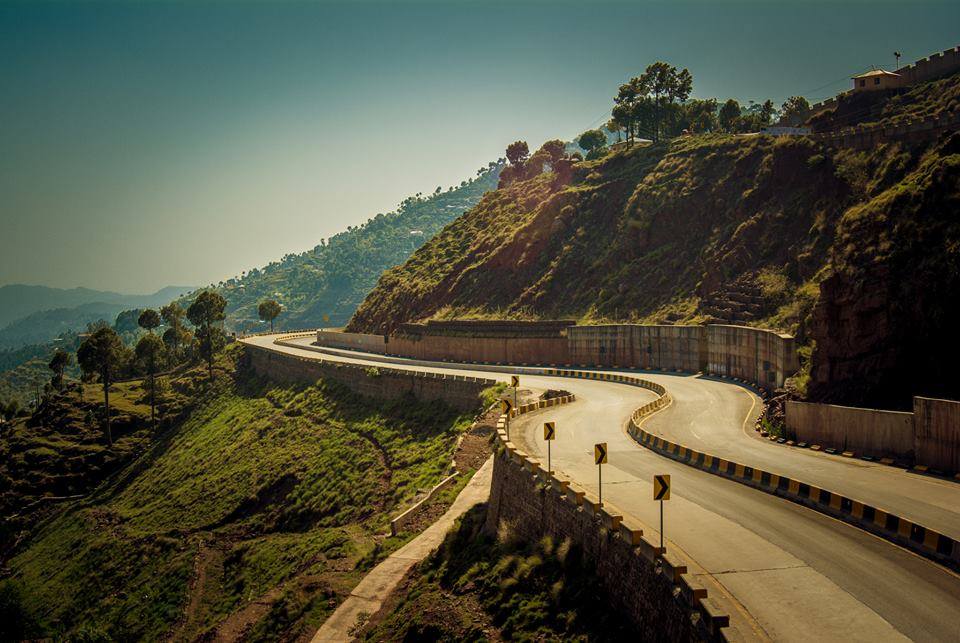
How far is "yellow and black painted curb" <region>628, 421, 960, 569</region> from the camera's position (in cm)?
1578

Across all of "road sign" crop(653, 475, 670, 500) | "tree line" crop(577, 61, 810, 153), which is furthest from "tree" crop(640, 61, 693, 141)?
"road sign" crop(653, 475, 670, 500)

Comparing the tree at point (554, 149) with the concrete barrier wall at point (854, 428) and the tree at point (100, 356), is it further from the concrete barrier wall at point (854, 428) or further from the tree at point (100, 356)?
the concrete barrier wall at point (854, 428)

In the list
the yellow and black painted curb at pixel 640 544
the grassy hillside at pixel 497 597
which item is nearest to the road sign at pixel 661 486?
the yellow and black painted curb at pixel 640 544

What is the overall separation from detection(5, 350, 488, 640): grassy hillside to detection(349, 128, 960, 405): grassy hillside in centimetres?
2073

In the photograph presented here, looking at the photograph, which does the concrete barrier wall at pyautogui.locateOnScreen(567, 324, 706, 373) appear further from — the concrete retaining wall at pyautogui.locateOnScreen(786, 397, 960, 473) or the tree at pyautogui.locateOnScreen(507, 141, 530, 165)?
the tree at pyautogui.locateOnScreen(507, 141, 530, 165)

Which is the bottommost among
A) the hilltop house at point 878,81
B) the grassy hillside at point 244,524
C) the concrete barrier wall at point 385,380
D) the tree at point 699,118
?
the grassy hillside at point 244,524

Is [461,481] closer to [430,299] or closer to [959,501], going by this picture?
[959,501]

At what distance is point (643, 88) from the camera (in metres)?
106

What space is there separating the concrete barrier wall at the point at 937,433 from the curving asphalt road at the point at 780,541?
3.03 ft

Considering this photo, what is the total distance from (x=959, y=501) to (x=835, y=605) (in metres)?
6.90

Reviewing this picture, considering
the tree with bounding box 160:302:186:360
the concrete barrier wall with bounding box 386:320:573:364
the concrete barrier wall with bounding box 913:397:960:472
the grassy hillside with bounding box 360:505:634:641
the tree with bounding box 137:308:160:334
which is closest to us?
the grassy hillside with bounding box 360:505:634:641

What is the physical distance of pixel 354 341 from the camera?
93000mm

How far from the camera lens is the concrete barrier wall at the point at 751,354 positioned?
38250 mm

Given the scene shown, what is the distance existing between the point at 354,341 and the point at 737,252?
4999 centimetres
